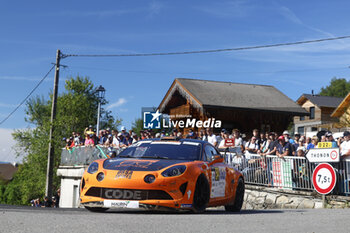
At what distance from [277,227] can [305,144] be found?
10799 millimetres

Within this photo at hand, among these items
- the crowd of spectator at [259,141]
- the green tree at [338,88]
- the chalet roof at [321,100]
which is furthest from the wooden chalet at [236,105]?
the green tree at [338,88]

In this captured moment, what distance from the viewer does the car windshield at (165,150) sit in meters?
9.64

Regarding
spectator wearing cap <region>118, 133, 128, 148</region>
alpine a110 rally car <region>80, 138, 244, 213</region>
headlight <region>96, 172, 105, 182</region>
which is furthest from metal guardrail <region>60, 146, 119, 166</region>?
headlight <region>96, 172, 105, 182</region>

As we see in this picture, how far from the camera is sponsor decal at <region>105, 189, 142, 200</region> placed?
8414mm

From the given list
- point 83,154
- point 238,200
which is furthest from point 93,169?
point 83,154

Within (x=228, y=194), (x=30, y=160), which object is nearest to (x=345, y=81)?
(x=30, y=160)

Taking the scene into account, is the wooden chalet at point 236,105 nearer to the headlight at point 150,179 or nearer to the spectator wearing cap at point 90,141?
the spectator wearing cap at point 90,141

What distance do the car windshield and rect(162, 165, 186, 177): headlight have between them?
785mm

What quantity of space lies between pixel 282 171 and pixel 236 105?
21.6 m

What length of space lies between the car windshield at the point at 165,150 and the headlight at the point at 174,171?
785mm

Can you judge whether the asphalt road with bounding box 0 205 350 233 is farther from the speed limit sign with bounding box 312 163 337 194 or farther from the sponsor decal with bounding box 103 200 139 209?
the speed limit sign with bounding box 312 163 337 194

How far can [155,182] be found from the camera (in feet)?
27.5

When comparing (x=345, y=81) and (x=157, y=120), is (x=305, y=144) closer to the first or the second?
(x=157, y=120)

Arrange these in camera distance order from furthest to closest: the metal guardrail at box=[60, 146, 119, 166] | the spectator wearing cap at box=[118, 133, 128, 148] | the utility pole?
1. the utility pole
2. the metal guardrail at box=[60, 146, 119, 166]
3. the spectator wearing cap at box=[118, 133, 128, 148]
